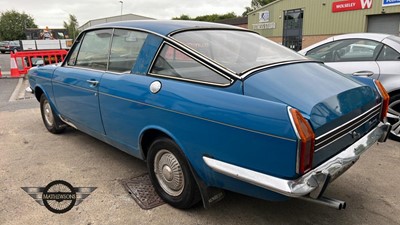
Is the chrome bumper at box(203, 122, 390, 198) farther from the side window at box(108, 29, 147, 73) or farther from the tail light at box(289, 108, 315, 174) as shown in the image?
the side window at box(108, 29, 147, 73)

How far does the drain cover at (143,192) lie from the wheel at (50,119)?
6.48 ft

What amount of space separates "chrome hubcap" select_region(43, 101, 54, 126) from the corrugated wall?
2405 cm

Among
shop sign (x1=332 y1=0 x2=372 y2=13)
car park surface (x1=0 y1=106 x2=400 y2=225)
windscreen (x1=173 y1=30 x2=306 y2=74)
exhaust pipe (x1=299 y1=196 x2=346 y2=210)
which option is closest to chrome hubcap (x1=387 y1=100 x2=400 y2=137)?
car park surface (x1=0 y1=106 x2=400 y2=225)

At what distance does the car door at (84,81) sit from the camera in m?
3.55

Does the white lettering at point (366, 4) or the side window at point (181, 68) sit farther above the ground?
the white lettering at point (366, 4)

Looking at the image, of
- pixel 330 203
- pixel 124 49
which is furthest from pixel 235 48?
pixel 330 203

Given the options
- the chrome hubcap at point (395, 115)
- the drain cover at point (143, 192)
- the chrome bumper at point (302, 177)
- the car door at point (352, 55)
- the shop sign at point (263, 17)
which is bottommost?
the drain cover at point (143, 192)

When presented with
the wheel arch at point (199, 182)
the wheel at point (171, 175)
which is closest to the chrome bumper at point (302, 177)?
the wheel arch at point (199, 182)

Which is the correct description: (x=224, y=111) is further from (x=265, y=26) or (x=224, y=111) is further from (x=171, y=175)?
(x=265, y=26)

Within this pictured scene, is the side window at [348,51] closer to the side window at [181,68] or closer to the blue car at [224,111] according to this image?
the blue car at [224,111]

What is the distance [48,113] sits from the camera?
5039 mm

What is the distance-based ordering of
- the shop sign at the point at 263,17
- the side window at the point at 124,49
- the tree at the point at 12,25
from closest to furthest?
the side window at the point at 124,49 < the shop sign at the point at 263,17 < the tree at the point at 12,25

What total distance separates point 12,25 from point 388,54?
82263 mm

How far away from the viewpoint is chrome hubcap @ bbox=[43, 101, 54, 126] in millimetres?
4934
